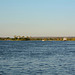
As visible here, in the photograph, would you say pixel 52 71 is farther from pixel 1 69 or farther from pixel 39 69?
pixel 1 69

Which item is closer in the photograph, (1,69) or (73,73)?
(73,73)

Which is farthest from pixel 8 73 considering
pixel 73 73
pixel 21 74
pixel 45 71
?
pixel 73 73

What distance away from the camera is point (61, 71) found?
3250 cm

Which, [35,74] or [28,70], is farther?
[28,70]

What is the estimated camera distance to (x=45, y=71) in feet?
107

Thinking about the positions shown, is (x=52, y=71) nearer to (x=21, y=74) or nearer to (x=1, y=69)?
(x=21, y=74)

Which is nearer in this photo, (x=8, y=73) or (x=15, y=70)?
(x=8, y=73)

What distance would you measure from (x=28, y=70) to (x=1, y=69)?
362 cm

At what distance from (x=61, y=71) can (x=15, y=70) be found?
5.80 m

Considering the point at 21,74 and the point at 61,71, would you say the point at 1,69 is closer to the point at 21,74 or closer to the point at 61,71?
the point at 21,74

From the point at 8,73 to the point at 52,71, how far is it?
5.49 meters

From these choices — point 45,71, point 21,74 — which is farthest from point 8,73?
point 45,71

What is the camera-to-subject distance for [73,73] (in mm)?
31047

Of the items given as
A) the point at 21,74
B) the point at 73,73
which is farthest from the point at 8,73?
the point at 73,73
